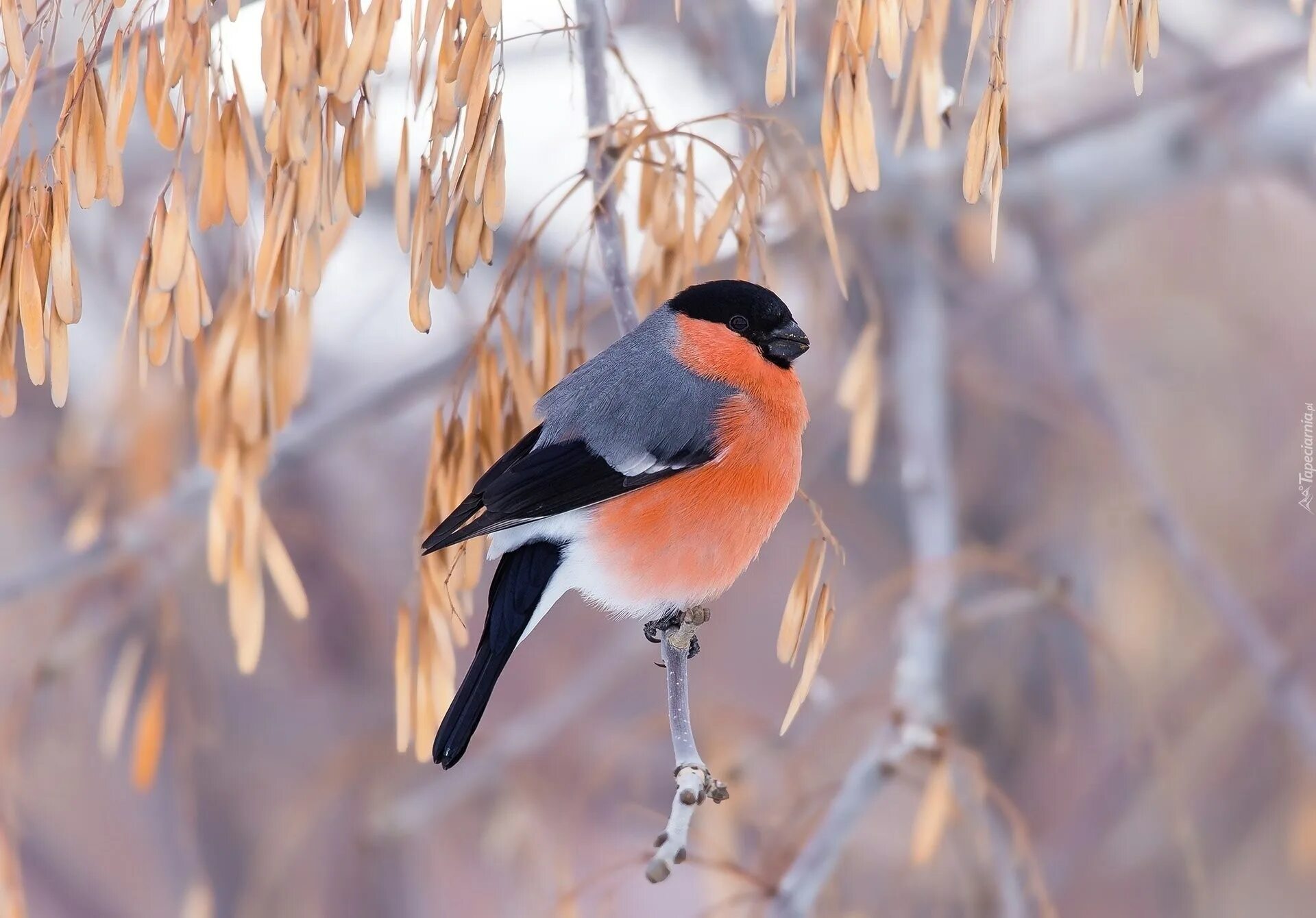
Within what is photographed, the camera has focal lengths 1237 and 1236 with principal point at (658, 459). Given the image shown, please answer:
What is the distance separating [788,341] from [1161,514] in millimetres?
1062

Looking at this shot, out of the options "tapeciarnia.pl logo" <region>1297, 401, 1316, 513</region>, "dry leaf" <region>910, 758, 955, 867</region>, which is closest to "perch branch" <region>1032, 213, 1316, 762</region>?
"tapeciarnia.pl logo" <region>1297, 401, 1316, 513</region>

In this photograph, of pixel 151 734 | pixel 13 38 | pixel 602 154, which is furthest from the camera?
pixel 151 734

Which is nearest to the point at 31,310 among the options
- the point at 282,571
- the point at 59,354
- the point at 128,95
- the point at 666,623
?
the point at 59,354

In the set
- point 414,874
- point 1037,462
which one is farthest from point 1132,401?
point 414,874

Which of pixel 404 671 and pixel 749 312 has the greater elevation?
pixel 749 312

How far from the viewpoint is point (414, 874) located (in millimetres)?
2809

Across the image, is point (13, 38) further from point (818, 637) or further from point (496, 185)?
point (818, 637)

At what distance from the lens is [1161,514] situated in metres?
1.81

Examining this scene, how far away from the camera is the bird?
2.84ft

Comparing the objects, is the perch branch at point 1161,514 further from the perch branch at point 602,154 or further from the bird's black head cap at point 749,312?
the perch branch at point 602,154

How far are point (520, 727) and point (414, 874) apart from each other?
38.8 inches

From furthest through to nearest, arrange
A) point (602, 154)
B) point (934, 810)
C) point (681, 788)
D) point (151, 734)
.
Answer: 1. point (151, 734)
2. point (934, 810)
3. point (602, 154)
4. point (681, 788)

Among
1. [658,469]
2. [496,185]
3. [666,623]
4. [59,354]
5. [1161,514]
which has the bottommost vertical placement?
[1161,514]

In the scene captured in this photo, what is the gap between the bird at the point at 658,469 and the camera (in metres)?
0.86
